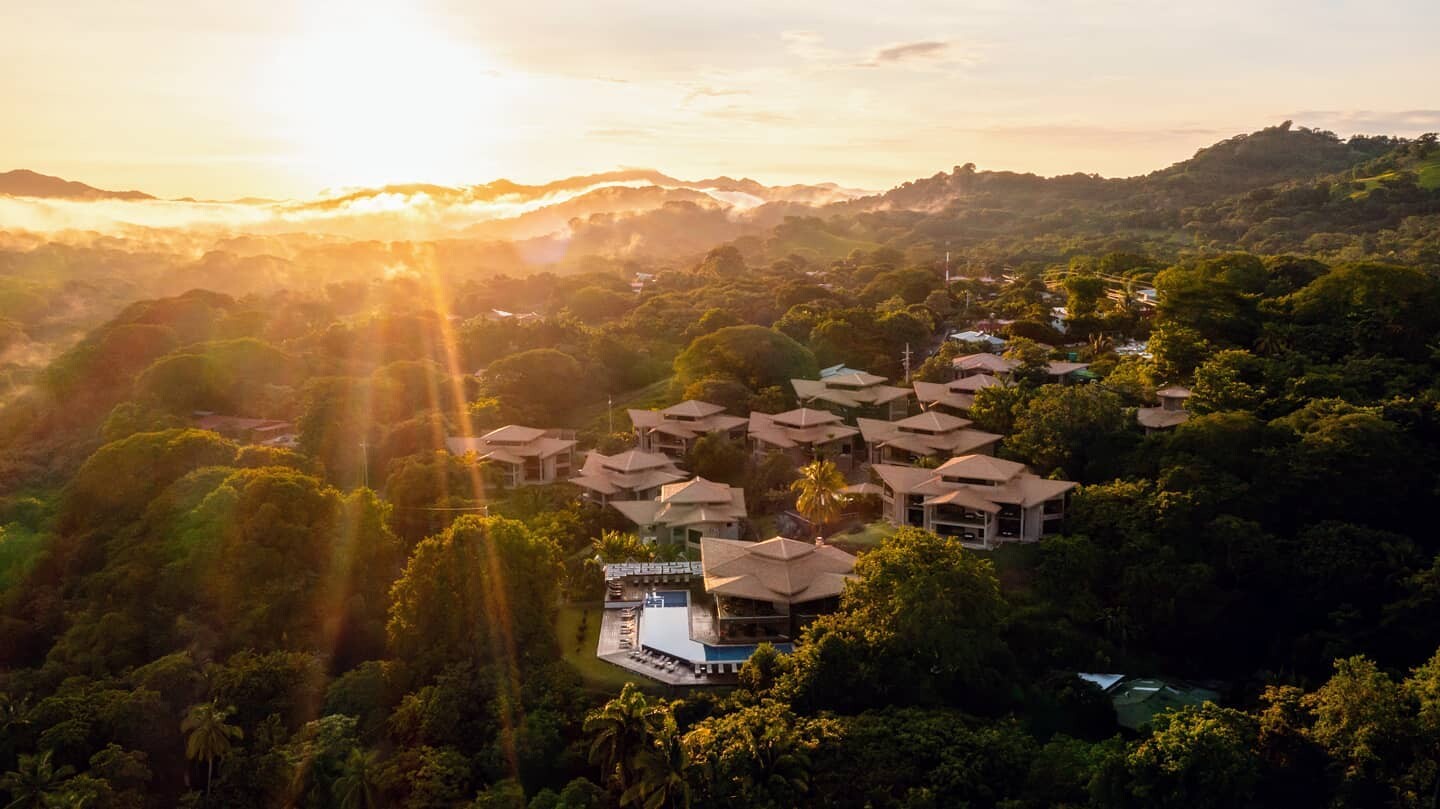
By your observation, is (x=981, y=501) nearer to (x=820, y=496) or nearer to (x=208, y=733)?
(x=820, y=496)

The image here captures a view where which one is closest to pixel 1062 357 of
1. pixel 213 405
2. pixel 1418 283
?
pixel 1418 283

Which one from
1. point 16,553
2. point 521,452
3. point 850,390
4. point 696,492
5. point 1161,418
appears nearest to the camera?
point 16,553

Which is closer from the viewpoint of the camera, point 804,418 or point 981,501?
point 981,501

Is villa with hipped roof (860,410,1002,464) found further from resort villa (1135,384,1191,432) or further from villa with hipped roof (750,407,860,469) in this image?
resort villa (1135,384,1191,432)

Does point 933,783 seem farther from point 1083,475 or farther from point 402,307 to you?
point 402,307

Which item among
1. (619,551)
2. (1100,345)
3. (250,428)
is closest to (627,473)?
(619,551)

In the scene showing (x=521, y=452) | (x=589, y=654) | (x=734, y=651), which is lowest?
(x=589, y=654)

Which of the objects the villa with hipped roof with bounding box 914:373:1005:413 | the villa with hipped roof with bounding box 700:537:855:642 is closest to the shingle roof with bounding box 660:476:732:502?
the villa with hipped roof with bounding box 700:537:855:642
